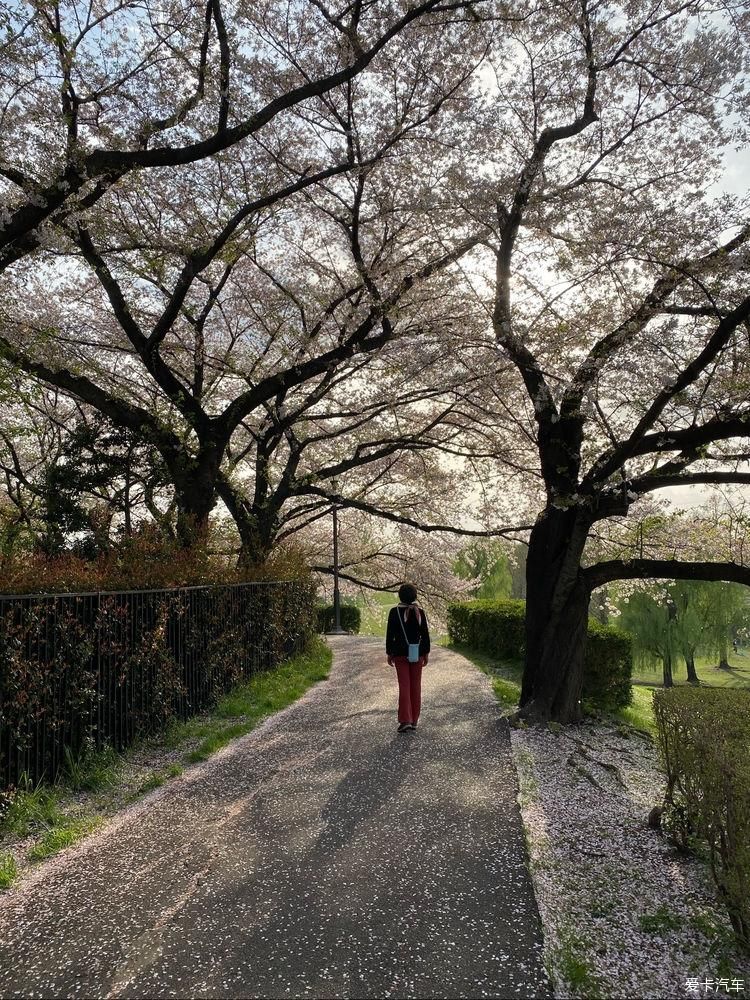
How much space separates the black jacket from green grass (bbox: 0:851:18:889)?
14.0 ft

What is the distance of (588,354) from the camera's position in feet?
28.3

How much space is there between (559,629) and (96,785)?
556cm

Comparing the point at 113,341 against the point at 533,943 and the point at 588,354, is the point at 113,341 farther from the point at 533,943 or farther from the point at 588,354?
the point at 533,943

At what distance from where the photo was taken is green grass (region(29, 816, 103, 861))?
14.2 feet

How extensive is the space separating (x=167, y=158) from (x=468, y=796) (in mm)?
6763

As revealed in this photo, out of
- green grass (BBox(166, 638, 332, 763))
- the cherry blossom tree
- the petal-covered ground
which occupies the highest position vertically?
the cherry blossom tree

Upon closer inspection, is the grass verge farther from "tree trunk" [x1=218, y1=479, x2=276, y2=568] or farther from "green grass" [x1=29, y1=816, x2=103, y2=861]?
Result: "tree trunk" [x1=218, y1=479, x2=276, y2=568]

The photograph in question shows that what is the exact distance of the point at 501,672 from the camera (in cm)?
1327

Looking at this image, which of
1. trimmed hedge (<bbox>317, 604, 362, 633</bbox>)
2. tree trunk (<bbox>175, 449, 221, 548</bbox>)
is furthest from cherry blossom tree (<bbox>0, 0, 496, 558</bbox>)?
trimmed hedge (<bbox>317, 604, 362, 633</bbox>)

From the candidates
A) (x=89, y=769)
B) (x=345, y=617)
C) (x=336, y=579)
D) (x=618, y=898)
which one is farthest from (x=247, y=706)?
(x=345, y=617)

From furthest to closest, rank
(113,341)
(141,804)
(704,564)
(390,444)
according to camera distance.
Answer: (390,444) → (113,341) → (704,564) → (141,804)

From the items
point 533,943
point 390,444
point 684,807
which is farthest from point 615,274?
point 390,444

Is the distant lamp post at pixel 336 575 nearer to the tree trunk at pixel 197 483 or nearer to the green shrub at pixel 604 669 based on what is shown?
the tree trunk at pixel 197 483

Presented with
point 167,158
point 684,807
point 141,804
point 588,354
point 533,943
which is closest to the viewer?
point 533,943
